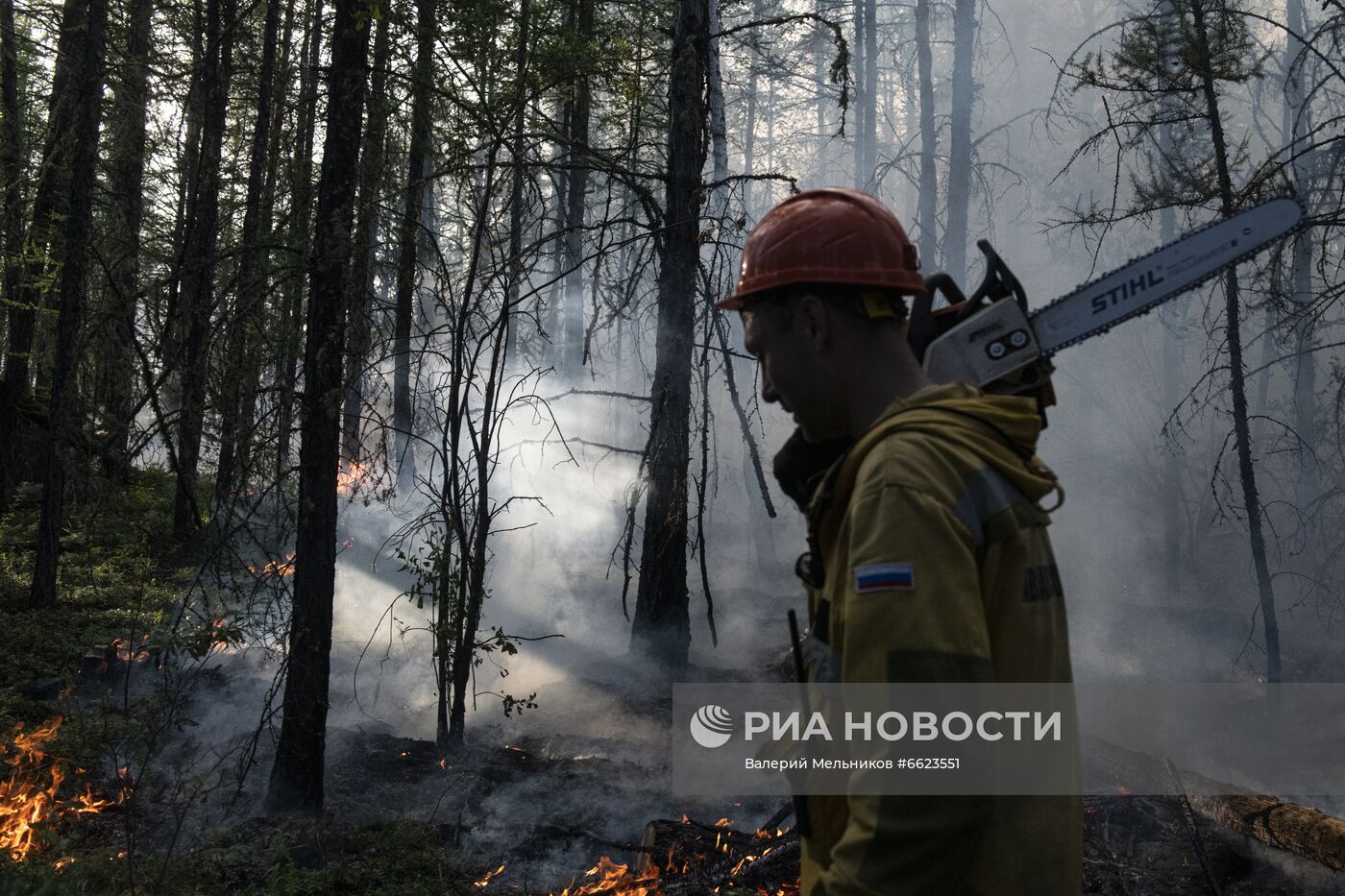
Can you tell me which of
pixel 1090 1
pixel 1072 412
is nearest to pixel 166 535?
pixel 1072 412

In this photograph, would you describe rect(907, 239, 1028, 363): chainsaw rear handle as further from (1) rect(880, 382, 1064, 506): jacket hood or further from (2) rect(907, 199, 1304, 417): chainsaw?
(1) rect(880, 382, 1064, 506): jacket hood

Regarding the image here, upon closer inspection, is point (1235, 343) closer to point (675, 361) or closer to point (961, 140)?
point (675, 361)

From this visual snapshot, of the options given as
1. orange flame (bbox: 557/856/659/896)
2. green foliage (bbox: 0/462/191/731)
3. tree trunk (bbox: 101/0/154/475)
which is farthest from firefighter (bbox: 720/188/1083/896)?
tree trunk (bbox: 101/0/154/475)

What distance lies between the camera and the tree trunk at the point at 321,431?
239 inches

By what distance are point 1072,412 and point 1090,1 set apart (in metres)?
19.5

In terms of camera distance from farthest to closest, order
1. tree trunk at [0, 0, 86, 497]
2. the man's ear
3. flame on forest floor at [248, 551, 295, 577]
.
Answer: tree trunk at [0, 0, 86, 497], flame on forest floor at [248, 551, 295, 577], the man's ear

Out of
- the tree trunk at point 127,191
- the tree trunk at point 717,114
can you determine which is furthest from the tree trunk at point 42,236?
the tree trunk at point 717,114

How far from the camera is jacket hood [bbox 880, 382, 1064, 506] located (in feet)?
4.80

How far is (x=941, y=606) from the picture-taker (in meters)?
1.33

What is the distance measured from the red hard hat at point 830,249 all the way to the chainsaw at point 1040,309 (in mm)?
314

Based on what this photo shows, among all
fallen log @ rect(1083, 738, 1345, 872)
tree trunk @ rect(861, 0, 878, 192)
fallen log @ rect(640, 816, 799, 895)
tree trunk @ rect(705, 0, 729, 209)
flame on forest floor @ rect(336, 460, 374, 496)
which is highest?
tree trunk @ rect(861, 0, 878, 192)

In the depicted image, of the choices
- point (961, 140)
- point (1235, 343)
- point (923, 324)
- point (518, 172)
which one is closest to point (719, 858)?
point (923, 324)

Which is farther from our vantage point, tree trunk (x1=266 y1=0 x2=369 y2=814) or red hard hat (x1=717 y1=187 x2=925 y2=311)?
tree trunk (x1=266 y1=0 x2=369 y2=814)

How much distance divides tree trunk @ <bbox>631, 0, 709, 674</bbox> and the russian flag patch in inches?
302
